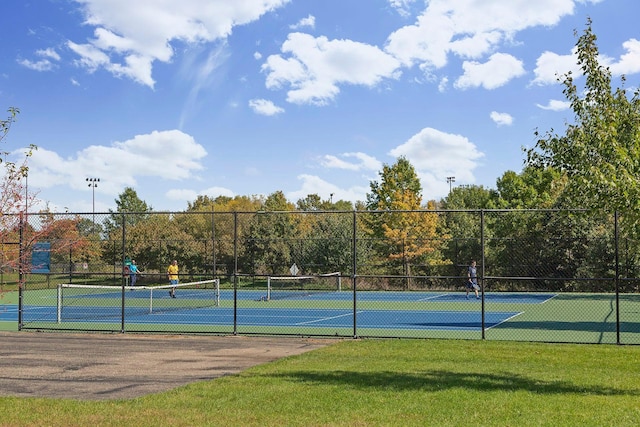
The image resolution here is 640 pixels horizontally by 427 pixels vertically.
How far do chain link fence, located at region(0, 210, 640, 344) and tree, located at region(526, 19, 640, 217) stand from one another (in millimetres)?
6362

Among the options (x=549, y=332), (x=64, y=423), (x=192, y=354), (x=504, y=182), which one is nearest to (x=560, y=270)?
(x=549, y=332)

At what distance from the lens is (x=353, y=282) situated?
1833cm

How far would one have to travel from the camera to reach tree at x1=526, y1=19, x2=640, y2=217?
10102 mm

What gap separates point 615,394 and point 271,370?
543 centimetres

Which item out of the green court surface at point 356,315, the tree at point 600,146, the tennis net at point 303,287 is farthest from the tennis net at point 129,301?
the tree at point 600,146

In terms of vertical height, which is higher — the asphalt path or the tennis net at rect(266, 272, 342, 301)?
the tennis net at rect(266, 272, 342, 301)

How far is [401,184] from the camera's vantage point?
56.5 m

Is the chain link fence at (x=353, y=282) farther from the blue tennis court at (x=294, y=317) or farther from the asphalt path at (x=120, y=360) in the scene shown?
the asphalt path at (x=120, y=360)

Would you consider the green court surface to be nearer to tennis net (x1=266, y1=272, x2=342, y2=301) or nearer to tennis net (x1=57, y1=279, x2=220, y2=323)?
tennis net (x1=57, y1=279, x2=220, y2=323)

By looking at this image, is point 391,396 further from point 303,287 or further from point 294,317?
point 303,287

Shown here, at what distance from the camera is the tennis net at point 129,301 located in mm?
26850

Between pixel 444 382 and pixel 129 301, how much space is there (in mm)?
25617

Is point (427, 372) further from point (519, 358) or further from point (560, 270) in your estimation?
point (560, 270)

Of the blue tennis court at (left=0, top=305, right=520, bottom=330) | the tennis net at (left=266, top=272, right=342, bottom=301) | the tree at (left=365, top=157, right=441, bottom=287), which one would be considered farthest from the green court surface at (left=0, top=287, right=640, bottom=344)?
the tree at (left=365, top=157, right=441, bottom=287)
